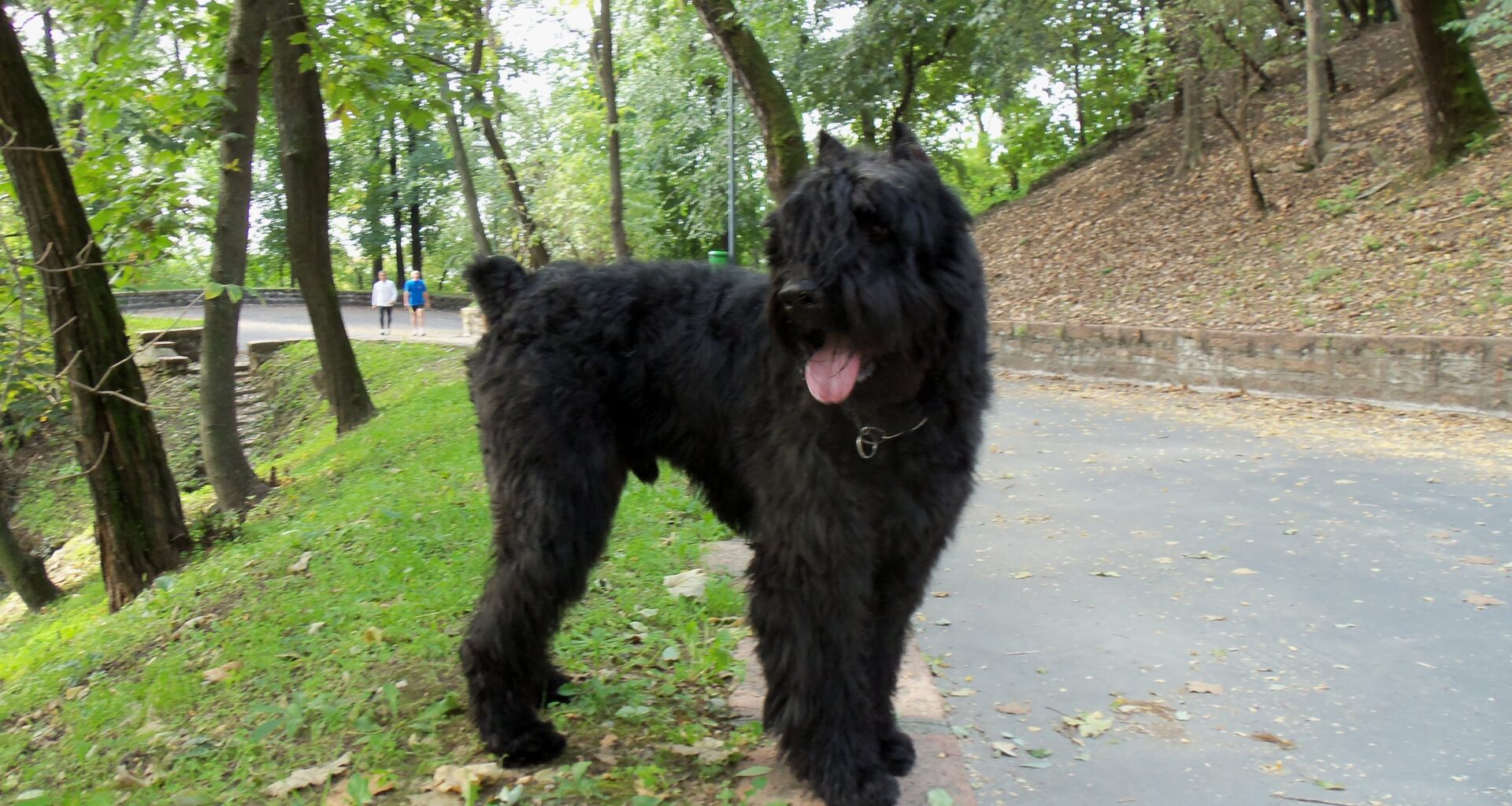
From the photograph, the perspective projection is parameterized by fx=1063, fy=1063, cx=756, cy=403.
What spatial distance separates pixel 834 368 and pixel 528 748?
1.66 m

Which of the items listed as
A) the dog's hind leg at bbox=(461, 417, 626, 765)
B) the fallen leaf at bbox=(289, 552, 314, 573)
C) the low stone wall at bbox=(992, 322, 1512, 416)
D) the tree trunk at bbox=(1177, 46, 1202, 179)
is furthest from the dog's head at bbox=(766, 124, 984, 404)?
the tree trunk at bbox=(1177, 46, 1202, 179)

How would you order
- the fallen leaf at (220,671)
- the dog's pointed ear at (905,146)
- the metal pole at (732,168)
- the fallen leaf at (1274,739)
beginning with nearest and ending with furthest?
the dog's pointed ear at (905,146)
the fallen leaf at (1274,739)
the fallen leaf at (220,671)
the metal pole at (732,168)

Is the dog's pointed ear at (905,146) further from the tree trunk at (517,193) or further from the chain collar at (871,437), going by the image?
the tree trunk at (517,193)

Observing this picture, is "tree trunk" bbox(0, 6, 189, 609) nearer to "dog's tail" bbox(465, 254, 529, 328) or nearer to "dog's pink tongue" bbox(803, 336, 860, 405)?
"dog's tail" bbox(465, 254, 529, 328)

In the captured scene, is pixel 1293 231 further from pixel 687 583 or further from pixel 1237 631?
pixel 687 583

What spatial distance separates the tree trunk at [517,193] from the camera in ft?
76.5

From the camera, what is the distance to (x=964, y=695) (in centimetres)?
406

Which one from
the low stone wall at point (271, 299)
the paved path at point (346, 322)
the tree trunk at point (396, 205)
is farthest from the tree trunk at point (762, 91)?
the tree trunk at point (396, 205)

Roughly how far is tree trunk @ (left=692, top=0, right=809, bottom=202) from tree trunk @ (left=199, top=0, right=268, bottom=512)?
14.6 feet

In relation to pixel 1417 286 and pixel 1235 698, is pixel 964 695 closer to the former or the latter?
pixel 1235 698

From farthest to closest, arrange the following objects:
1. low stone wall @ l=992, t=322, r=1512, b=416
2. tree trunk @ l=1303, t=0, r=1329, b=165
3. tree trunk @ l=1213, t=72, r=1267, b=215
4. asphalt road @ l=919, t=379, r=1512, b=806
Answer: tree trunk @ l=1213, t=72, r=1267, b=215, tree trunk @ l=1303, t=0, r=1329, b=165, low stone wall @ l=992, t=322, r=1512, b=416, asphalt road @ l=919, t=379, r=1512, b=806

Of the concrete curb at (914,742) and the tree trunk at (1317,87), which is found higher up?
the tree trunk at (1317,87)

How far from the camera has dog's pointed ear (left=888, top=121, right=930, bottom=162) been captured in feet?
9.81

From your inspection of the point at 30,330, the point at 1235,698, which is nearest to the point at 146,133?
the point at 30,330
